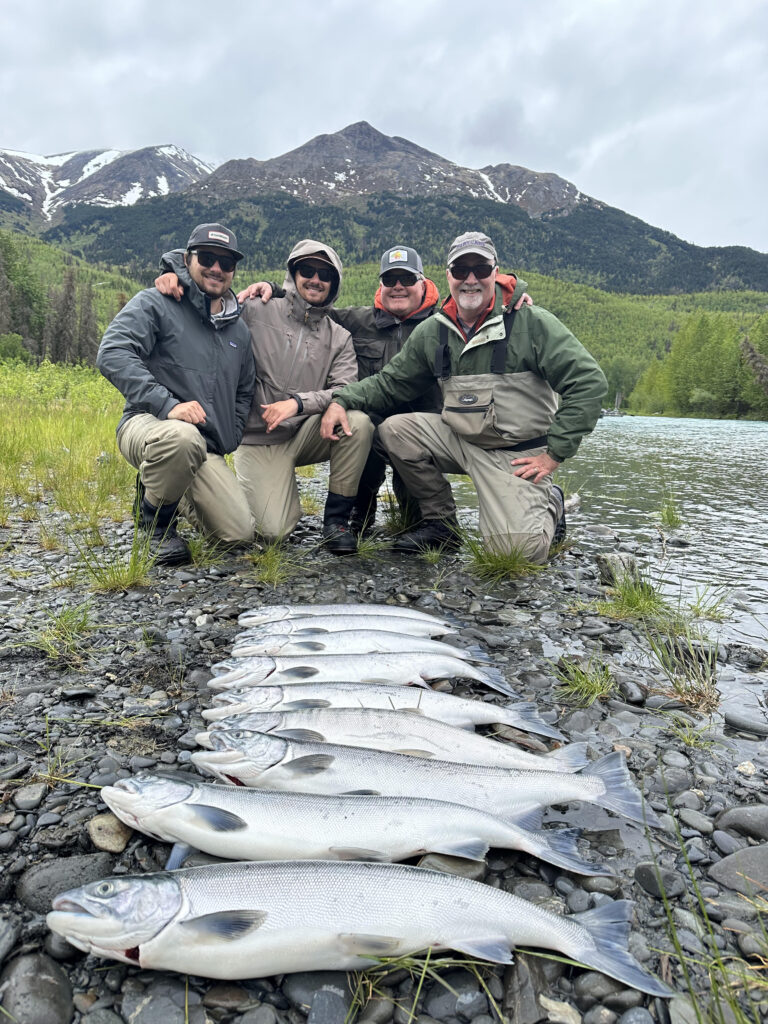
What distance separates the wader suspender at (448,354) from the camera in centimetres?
530

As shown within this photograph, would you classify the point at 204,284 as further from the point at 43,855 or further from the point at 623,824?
the point at 623,824

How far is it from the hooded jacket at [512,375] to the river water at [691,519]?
68.8 inches

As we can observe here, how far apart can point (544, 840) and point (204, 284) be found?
5.24 meters

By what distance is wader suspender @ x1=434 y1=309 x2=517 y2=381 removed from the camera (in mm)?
5305

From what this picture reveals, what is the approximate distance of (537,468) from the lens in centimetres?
541

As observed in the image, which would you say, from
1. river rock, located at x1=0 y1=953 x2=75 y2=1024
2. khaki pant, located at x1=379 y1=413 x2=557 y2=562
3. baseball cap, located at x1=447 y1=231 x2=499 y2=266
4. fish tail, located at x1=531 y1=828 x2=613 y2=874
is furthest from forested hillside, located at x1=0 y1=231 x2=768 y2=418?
river rock, located at x1=0 y1=953 x2=75 y2=1024

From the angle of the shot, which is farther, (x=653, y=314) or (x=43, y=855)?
(x=653, y=314)

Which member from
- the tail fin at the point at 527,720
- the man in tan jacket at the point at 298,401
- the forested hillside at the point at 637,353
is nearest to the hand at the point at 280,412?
→ the man in tan jacket at the point at 298,401

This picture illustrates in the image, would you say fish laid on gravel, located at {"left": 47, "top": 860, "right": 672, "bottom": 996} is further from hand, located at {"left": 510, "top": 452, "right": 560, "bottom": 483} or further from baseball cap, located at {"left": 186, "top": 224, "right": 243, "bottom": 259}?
baseball cap, located at {"left": 186, "top": 224, "right": 243, "bottom": 259}

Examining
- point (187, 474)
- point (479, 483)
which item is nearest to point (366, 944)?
point (187, 474)

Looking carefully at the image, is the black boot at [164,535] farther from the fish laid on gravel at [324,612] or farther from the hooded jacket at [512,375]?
the hooded jacket at [512,375]

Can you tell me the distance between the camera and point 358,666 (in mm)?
3389

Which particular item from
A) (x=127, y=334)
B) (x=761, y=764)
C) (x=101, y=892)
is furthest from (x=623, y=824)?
(x=127, y=334)

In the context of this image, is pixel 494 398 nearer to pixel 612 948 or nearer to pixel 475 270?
pixel 475 270
